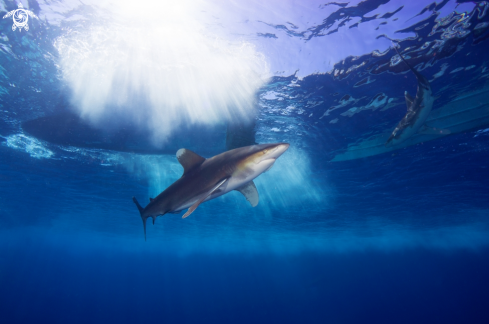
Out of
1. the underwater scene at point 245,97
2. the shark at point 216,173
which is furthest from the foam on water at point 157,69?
the shark at point 216,173

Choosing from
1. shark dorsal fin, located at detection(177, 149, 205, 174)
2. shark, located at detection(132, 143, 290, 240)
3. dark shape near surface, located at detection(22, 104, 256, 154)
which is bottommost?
shark, located at detection(132, 143, 290, 240)

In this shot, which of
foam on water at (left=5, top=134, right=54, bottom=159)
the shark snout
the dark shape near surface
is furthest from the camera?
foam on water at (left=5, top=134, right=54, bottom=159)

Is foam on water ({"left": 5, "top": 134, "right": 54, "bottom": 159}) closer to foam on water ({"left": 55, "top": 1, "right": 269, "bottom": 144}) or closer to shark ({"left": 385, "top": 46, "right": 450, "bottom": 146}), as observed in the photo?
foam on water ({"left": 55, "top": 1, "right": 269, "bottom": 144})

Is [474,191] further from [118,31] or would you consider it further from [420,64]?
[118,31]

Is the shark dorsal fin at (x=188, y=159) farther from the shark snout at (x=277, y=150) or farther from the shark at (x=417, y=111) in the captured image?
the shark at (x=417, y=111)

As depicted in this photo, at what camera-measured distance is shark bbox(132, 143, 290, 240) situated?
8.18 ft

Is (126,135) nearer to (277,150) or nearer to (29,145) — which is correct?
(29,145)

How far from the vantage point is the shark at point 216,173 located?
249 centimetres

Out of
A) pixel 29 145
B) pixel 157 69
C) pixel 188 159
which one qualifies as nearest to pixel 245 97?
pixel 157 69

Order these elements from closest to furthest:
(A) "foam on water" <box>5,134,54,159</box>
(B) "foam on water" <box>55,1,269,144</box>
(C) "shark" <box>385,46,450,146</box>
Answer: (C) "shark" <box>385,46,450,146</box>
(B) "foam on water" <box>55,1,269,144</box>
(A) "foam on water" <box>5,134,54,159</box>

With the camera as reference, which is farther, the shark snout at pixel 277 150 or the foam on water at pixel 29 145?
the foam on water at pixel 29 145

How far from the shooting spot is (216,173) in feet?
8.64

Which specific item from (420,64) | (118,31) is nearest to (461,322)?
(420,64)

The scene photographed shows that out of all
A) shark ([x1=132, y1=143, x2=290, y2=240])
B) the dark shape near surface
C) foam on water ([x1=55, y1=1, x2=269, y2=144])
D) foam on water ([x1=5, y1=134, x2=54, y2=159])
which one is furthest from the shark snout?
foam on water ([x1=5, y1=134, x2=54, y2=159])
